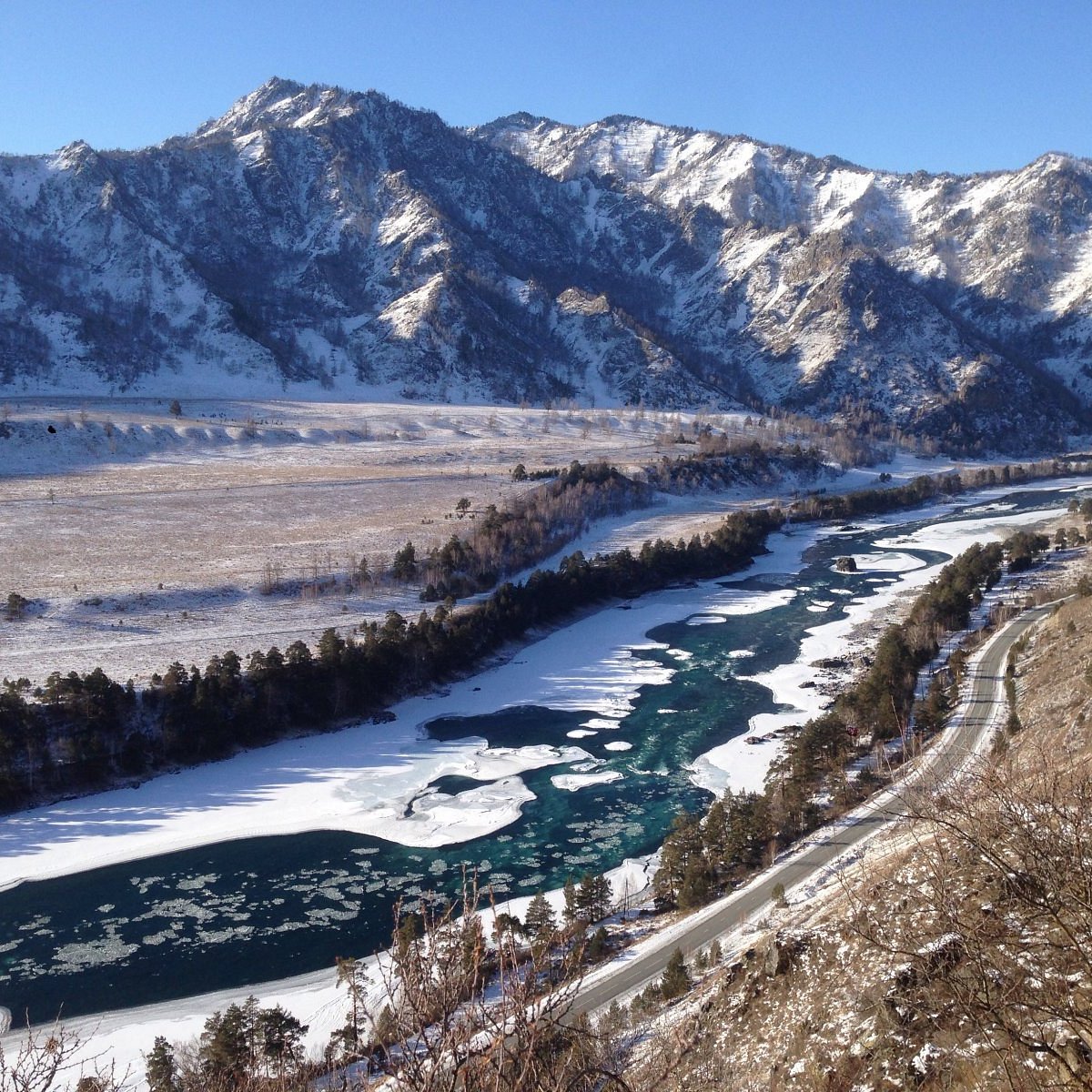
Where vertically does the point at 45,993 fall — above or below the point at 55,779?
below

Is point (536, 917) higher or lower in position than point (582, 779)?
higher

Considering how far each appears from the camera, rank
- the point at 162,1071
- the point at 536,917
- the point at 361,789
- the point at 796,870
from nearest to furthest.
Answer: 1. the point at 162,1071
2. the point at 536,917
3. the point at 796,870
4. the point at 361,789

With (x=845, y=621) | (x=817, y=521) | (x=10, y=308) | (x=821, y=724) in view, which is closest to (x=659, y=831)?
(x=821, y=724)

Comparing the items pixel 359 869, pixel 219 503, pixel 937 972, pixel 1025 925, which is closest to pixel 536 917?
pixel 359 869

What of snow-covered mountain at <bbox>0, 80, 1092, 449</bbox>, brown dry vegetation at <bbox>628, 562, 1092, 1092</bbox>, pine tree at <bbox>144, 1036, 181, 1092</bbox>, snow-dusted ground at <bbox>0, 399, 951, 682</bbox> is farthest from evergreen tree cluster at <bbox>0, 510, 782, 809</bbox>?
snow-covered mountain at <bbox>0, 80, 1092, 449</bbox>

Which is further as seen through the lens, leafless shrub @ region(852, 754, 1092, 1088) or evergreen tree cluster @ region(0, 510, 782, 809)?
evergreen tree cluster @ region(0, 510, 782, 809)

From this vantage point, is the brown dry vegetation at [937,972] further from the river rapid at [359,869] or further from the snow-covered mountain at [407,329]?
the snow-covered mountain at [407,329]

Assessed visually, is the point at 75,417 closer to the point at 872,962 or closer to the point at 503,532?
the point at 503,532

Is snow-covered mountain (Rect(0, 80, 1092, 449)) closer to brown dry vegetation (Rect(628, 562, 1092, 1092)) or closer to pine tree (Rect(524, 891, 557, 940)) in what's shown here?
pine tree (Rect(524, 891, 557, 940))

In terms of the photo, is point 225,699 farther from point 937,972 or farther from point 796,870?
point 937,972
